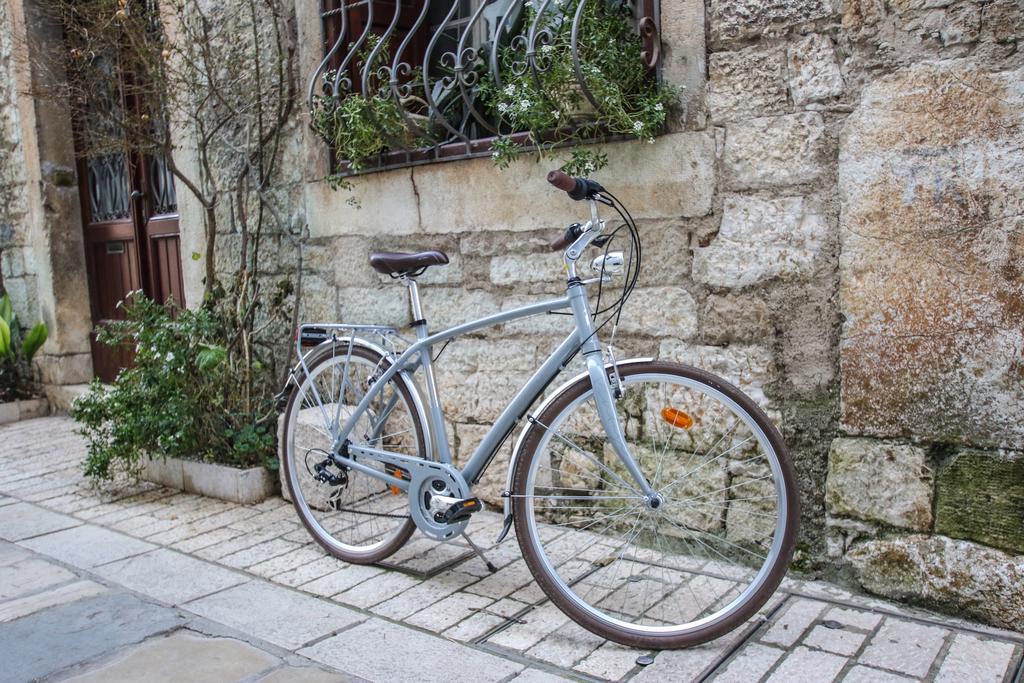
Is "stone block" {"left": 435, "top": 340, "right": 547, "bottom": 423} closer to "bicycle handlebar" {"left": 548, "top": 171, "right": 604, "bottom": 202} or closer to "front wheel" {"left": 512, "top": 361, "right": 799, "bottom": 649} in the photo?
"front wheel" {"left": 512, "top": 361, "right": 799, "bottom": 649}

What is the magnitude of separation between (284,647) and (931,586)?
1.90m

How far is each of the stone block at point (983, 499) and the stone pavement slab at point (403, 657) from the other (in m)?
1.34

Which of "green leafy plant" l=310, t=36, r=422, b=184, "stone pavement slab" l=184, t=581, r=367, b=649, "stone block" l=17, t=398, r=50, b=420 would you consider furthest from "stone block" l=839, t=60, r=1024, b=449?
"stone block" l=17, t=398, r=50, b=420

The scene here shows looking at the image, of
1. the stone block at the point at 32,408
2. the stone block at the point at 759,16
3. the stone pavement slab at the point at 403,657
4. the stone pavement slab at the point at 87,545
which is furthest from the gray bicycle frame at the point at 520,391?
the stone block at the point at 32,408

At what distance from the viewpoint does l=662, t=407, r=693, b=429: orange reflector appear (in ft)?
8.23

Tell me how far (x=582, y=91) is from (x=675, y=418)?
3.94ft

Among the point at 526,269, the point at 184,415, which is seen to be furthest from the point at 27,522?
the point at 526,269

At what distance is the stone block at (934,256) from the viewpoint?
2438mm

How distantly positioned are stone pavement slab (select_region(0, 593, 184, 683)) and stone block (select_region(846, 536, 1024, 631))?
7.03 feet

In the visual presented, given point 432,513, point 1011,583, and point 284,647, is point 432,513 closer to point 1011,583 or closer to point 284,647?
point 284,647

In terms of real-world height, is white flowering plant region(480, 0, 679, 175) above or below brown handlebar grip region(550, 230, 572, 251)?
above

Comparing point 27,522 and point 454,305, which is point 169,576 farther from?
point 454,305

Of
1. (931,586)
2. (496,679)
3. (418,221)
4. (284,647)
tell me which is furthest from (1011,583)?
(418,221)

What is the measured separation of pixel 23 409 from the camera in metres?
6.05
